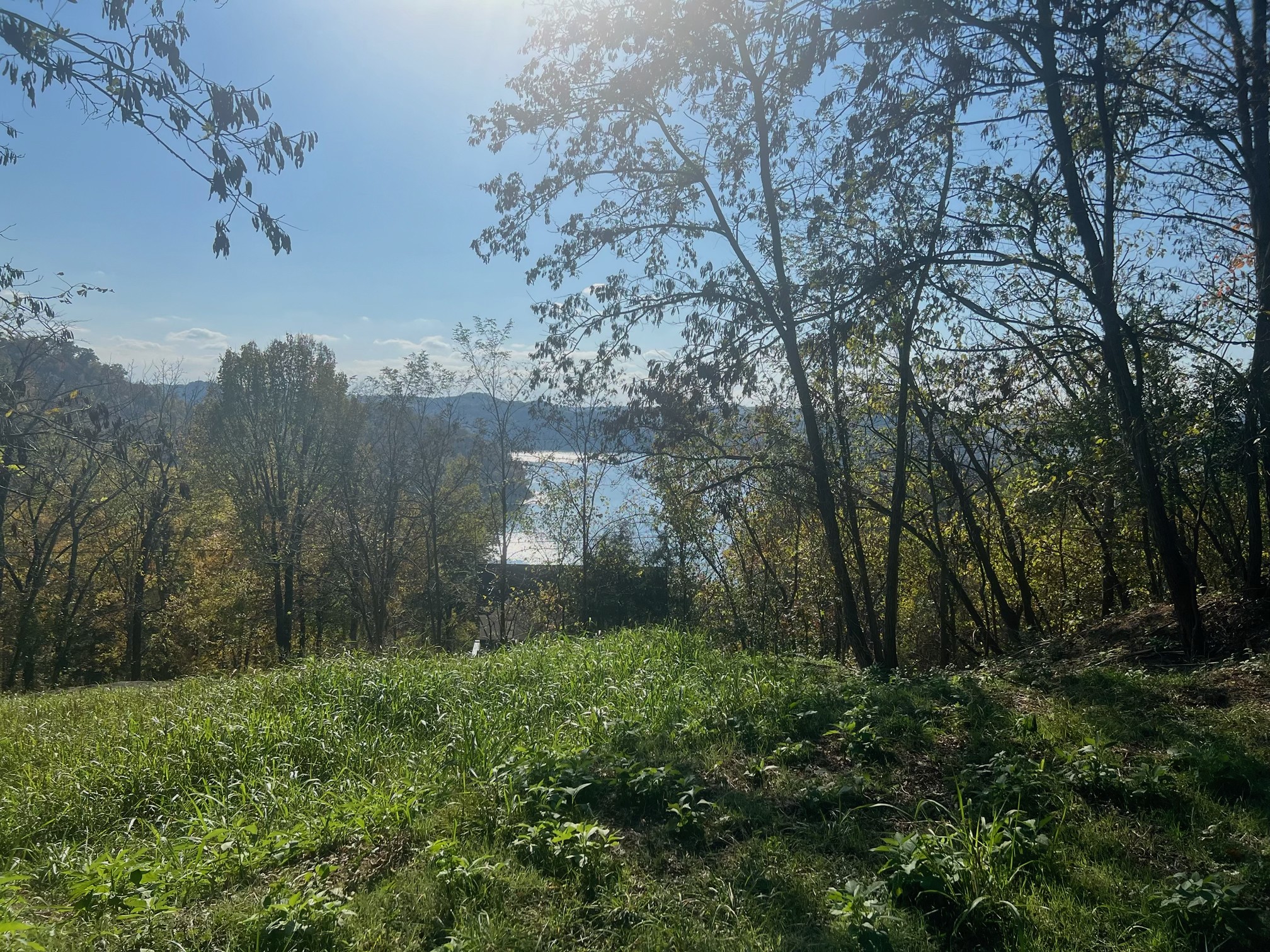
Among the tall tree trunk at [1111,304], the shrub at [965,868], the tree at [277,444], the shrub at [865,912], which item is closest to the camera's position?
the shrub at [865,912]

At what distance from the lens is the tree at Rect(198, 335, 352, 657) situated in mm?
23312

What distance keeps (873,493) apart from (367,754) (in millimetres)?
10243

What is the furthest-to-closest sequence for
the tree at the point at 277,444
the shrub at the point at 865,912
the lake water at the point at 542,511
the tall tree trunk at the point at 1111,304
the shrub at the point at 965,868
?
1. the tree at the point at 277,444
2. the lake water at the point at 542,511
3. the tall tree trunk at the point at 1111,304
4. the shrub at the point at 965,868
5. the shrub at the point at 865,912

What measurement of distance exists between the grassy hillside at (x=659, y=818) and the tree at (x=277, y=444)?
18.2m

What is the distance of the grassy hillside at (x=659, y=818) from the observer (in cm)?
289

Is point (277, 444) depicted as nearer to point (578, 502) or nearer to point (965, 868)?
point (578, 502)

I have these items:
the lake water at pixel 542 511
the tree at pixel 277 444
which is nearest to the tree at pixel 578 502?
the lake water at pixel 542 511

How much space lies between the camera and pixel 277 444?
2361 cm

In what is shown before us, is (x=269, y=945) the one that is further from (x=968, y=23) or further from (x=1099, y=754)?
(x=968, y=23)

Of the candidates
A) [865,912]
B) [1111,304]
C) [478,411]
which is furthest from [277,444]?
[865,912]

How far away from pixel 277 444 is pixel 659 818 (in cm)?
2272

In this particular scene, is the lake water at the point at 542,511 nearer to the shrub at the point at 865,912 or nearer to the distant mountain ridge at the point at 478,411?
the distant mountain ridge at the point at 478,411

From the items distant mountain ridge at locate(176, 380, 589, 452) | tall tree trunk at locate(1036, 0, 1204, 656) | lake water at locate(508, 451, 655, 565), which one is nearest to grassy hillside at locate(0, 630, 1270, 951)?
tall tree trunk at locate(1036, 0, 1204, 656)

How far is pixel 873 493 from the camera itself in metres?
13.4
